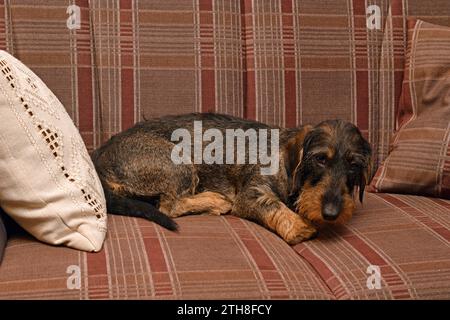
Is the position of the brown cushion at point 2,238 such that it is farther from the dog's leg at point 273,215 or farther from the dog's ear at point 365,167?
the dog's ear at point 365,167

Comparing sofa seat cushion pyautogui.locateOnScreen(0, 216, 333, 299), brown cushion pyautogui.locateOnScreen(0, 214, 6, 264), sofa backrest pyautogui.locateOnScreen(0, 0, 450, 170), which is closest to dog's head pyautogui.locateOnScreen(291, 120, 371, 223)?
sofa seat cushion pyautogui.locateOnScreen(0, 216, 333, 299)

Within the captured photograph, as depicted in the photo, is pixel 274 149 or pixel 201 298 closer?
pixel 201 298

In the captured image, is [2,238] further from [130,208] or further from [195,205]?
[195,205]

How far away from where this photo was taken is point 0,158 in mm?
1776

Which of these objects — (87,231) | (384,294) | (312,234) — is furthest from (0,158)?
(384,294)

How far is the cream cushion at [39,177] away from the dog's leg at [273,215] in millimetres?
625

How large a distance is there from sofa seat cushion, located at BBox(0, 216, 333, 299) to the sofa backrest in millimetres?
769

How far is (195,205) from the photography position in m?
2.34

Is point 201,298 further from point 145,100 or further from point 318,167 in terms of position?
point 145,100

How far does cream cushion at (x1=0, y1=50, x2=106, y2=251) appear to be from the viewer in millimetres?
1789

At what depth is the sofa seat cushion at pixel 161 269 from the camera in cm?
162

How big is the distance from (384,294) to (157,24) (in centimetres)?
149

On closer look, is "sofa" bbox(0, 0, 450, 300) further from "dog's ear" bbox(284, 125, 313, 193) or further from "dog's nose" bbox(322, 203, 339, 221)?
"dog's ear" bbox(284, 125, 313, 193)

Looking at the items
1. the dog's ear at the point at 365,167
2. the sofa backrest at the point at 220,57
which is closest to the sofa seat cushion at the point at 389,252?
the dog's ear at the point at 365,167
